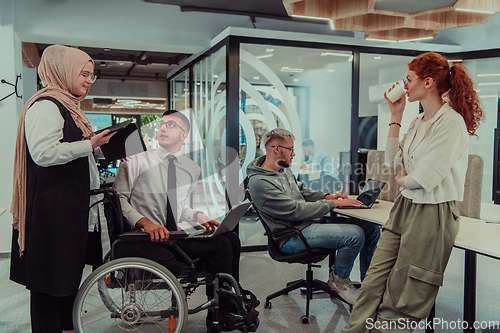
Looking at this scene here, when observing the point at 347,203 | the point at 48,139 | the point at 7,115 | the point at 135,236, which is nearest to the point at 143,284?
the point at 135,236

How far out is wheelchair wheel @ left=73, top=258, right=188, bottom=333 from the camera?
1.90 metres

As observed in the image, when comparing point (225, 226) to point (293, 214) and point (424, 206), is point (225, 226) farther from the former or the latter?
point (424, 206)

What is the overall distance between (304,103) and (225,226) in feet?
8.98

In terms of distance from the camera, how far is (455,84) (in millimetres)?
1796

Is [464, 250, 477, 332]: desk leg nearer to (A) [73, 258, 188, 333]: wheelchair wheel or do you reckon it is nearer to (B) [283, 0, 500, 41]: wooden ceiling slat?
(A) [73, 258, 188, 333]: wheelchair wheel

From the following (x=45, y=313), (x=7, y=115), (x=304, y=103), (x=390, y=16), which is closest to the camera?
(x=45, y=313)

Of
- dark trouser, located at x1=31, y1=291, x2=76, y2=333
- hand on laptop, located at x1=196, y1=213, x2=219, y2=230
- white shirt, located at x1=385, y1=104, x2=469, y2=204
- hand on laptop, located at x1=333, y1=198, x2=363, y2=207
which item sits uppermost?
white shirt, located at x1=385, y1=104, x2=469, y2=204

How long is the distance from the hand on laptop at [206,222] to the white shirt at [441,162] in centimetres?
113

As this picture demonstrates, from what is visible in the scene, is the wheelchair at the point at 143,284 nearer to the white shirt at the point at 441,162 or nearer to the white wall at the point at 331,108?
the white shirt at the point at 441,162

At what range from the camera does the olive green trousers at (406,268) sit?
1.73 meters

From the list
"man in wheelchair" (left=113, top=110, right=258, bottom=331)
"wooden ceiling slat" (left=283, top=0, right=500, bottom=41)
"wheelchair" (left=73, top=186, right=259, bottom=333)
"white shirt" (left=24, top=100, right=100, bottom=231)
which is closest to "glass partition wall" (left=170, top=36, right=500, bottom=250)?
"wooden ceiling slat" (left=283, top=0, right=500, bottom=41)

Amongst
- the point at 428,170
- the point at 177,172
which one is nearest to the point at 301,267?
the point at 177,172

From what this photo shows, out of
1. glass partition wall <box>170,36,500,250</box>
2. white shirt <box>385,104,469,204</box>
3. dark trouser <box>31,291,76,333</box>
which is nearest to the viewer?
white shirt <box>385,104,469,204</box>

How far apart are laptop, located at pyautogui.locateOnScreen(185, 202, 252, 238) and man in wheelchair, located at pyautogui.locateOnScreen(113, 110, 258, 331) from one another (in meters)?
Answer: 0.03
